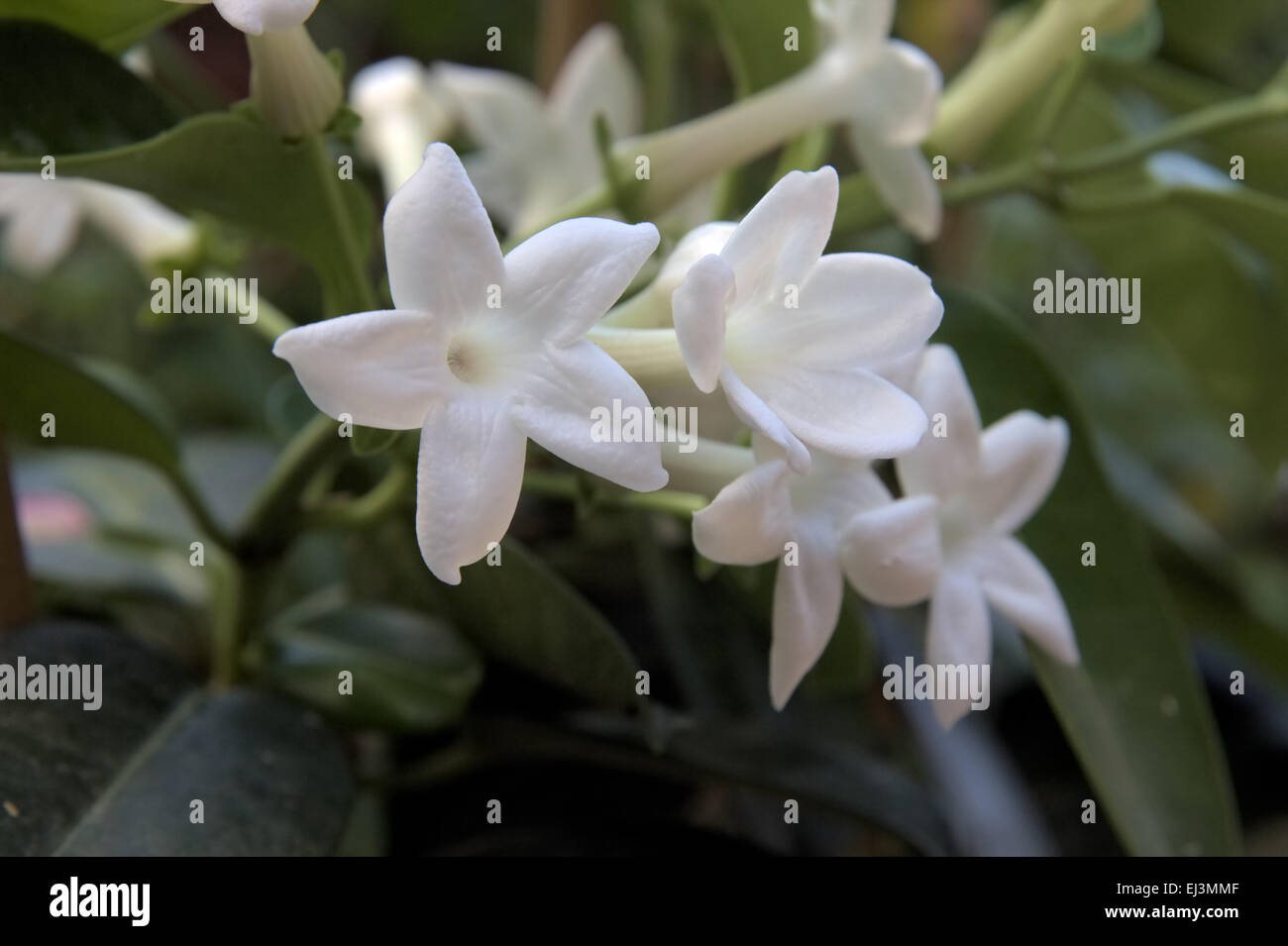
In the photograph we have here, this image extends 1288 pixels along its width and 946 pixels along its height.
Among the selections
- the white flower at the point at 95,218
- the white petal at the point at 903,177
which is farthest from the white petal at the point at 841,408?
the white flower at the point at 95,218

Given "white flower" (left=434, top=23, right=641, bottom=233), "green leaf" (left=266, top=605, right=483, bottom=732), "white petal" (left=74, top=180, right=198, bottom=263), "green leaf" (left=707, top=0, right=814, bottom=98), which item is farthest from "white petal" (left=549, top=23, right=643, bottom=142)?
"green leaf" (left=266, top=605, right=483, bottom=732)

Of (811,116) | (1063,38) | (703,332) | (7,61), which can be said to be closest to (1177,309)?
(1063,38)

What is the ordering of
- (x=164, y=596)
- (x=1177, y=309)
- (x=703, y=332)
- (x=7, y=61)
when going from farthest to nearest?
(x=1177, y=309) → (x=164, y=596) → (x=7, y=61) → (x=703, y=332)

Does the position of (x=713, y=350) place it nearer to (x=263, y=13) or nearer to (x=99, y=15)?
(x=263, y=13)

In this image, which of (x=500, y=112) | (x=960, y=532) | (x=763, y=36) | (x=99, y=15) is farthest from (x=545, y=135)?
(x=960, y=532)

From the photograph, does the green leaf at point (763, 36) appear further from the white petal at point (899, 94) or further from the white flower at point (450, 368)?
the white flower at point (450, 368)
